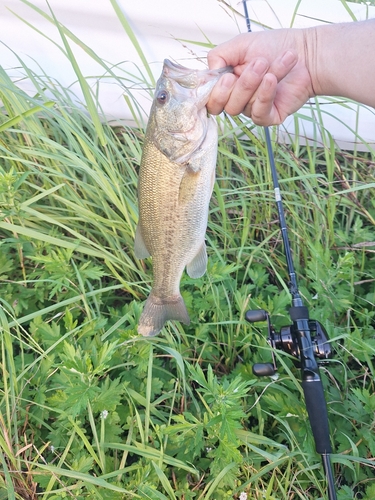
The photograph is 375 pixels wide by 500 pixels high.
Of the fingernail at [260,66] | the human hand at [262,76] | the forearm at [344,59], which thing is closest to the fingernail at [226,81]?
the human hand at [262,76]

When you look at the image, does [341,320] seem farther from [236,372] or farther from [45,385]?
[45,385]

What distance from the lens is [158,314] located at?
170 centimetres

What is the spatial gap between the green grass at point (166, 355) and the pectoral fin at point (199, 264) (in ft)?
0.79

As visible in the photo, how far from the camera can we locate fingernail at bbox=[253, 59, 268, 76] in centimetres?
141

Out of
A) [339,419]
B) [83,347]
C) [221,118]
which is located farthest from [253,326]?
[221,118]

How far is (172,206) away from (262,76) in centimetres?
60

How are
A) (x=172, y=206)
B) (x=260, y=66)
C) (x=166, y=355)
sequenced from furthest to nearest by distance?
1. (x=166, y=355)
2. (x=172, y=206)
3. (x=260, y=66)

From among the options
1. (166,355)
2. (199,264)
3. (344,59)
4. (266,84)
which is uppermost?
(344,59)

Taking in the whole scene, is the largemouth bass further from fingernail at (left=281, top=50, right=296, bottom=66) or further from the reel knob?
the reel knob

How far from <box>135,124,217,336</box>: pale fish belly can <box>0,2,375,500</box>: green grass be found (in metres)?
0.35

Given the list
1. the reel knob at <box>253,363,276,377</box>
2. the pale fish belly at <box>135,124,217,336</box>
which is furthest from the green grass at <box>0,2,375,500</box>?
the pale fish belly at <box>135,124,217,336</box>

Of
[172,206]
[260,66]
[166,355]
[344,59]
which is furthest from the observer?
[166,355]

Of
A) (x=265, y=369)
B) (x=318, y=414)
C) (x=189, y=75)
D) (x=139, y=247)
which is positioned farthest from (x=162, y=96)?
(x=318, y=414)

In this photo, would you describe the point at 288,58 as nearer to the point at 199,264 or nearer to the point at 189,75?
the point at 189,75
